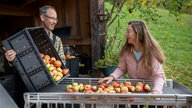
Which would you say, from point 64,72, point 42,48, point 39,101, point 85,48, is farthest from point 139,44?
point 85,48

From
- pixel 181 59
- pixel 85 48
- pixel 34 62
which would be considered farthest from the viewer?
pixel 181 59

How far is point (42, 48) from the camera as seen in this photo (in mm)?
2840

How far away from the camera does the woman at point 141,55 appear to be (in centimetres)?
261

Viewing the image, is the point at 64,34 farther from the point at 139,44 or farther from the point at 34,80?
the point at 34,80

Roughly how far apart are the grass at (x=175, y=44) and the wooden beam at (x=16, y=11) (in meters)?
2.52

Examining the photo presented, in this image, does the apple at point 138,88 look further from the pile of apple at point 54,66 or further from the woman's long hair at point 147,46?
the pile of apple at point 54,66

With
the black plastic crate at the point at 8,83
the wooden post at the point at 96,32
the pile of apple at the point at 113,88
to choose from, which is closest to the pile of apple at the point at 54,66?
the pile of apple at the point at 113,88

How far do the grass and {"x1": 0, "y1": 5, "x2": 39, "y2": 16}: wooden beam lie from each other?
2.52 metres

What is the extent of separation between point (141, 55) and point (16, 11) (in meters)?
4.88

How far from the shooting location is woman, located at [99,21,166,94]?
2613mm

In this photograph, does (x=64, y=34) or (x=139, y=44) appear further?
(x=64, y=34)

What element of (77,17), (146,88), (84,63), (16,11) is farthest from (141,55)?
(16,11)

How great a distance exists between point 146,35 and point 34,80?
43.7 inches

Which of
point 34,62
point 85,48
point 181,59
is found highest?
point 34,62
